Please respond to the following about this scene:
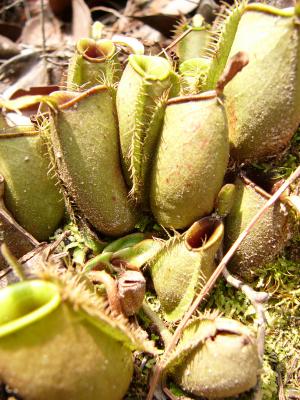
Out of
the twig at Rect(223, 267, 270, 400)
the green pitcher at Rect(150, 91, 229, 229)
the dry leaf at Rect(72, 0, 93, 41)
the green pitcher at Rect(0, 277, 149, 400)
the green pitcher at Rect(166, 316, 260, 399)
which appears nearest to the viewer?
the green pitcher at Rect(0, 277, 149, 400)

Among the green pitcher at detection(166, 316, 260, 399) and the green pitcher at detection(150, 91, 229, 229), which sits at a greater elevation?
the green pitcher at detection(150, 91, 229, 229)

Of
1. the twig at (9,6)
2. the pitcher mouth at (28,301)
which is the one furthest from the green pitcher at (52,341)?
the twig at (9,6)

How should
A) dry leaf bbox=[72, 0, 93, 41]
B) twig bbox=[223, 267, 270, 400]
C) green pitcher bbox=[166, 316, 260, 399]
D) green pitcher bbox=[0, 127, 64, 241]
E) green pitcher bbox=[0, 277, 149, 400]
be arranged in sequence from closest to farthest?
green pitcher bbox=[0, 277, 149, 400]
green pitcher bbox=[166, 316, 260, 399]
twig bbox=[223, 267, 270, 400]
green pitcher bbox=[0, 127, 64, 241]
dry leaf bbox=[72, 0, 93, 41]

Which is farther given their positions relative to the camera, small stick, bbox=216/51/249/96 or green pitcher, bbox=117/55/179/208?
green pitcher, bbox=117/55/179/208

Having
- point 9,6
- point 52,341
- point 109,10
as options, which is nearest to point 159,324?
point 52,341

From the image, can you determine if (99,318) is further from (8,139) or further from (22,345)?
(8,139)

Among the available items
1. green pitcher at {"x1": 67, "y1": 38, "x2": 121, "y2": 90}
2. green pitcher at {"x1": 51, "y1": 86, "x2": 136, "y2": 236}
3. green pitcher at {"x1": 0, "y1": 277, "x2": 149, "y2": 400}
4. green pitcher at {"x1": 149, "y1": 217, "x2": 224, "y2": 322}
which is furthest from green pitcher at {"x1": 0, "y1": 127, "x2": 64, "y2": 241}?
green pitcher at {"x1": 0, "y1": 277, "x2": 149, "y2": 400}

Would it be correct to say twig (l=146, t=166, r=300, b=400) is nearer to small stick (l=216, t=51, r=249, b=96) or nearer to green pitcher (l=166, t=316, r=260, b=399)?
green pitcher (l=166, t=316, r=260, b=399)

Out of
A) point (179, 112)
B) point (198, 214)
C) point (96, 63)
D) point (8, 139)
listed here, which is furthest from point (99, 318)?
point (96, 63)

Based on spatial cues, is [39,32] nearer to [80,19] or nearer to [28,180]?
[80,19]
